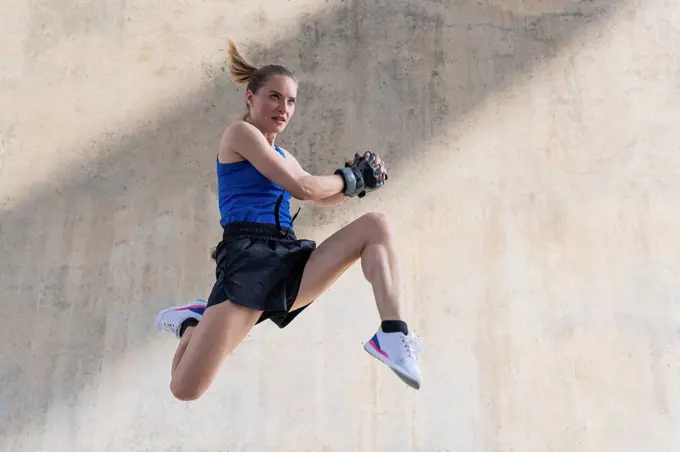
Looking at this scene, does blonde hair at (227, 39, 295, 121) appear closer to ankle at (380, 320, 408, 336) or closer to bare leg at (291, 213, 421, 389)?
bare leg at (291, 213, 421, 389)

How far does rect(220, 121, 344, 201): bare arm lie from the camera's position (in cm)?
244

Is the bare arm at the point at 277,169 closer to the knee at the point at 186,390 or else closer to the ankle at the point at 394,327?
the ankle at the point at 394,327

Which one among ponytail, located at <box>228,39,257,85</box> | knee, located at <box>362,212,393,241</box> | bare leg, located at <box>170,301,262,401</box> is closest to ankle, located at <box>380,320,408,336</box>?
knee, located at <box>362,212,393,241</box>

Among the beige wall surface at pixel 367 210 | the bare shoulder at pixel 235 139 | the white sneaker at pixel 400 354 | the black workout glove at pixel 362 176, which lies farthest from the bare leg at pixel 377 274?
the beige wall surface at pixel 367 210

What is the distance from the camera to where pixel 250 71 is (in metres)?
2.81

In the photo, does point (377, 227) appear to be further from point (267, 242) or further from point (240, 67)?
point (240, 67)

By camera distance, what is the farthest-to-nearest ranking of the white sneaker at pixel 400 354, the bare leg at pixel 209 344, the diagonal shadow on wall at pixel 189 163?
the diagonal shadow on wall at pixel 189 163
the bare leg at pixel 209 344
the white sneaker at pixel 400 354

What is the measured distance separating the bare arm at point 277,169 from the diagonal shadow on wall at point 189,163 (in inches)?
51.8

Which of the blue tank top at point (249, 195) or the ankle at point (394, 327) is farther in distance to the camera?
the blue tank top at point (249, 195)

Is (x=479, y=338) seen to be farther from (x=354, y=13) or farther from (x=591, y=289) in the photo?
(x=354, y=13)

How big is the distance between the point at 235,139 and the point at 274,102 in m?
0.20

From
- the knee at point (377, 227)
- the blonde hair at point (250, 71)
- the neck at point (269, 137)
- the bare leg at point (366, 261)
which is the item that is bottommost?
the bare leg at point (366, 261)

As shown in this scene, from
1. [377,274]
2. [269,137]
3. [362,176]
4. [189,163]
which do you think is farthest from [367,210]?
[377,274]

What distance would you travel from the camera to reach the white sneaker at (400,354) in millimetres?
2246
